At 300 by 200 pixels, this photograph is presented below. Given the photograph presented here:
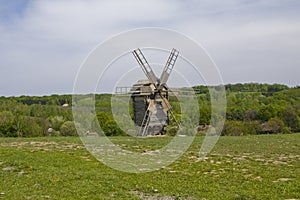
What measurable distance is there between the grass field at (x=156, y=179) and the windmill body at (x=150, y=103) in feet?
67.0

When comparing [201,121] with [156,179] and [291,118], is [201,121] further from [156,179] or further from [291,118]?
[156,179]

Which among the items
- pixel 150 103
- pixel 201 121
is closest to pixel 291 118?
pixel 201 121

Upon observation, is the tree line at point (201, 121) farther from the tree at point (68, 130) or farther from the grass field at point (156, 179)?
the grass field at point (156, 179)

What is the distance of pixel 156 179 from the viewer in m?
16.6

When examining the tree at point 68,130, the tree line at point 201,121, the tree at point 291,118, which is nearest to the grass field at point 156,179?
the tree line at point 201,121

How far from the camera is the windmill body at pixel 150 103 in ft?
144

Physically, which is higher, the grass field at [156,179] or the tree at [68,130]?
the tree at [68,130]

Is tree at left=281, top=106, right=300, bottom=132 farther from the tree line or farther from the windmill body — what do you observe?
the windmill body

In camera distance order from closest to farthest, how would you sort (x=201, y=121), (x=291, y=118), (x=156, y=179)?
(x=156, y=179) < (x=201, y=121) < (x=291, y=118)

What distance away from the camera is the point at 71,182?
1533 cm

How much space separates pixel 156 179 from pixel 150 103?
27.7 metres

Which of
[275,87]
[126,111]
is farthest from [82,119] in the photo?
[275,87]

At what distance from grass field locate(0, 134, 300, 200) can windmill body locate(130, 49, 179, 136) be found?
20.4 metres

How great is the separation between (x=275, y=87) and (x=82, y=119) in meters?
113
